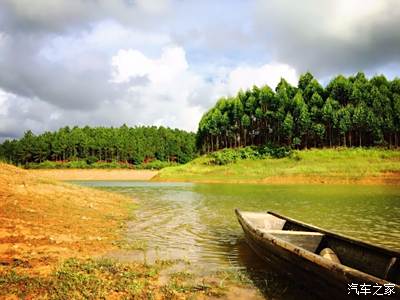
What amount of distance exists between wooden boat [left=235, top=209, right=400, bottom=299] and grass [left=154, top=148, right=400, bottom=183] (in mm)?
40861

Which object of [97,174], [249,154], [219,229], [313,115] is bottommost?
[219,229]

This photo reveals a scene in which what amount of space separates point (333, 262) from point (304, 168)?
49.1 meters

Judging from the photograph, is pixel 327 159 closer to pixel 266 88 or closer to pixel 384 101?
pixel 384 101

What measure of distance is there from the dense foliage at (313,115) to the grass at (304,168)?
5.19 metres

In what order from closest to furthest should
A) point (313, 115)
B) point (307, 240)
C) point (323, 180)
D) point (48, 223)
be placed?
point (307, 240), point (48, 223), point (323, 180), point (313, 115)

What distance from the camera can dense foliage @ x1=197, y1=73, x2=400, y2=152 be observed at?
64688 mm

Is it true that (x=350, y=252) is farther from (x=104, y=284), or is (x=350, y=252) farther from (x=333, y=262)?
(x=104, y=284)

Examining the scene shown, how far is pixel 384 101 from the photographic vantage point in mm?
64938

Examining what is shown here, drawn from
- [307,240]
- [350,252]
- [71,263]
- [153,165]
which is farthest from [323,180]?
[153,165]

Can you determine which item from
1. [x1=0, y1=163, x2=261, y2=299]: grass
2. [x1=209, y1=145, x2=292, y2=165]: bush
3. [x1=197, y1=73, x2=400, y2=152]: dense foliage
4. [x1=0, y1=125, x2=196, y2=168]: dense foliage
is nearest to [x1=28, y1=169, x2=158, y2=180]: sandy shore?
[x1=0, y1=125, x2=196, y2=168]: dense foliage

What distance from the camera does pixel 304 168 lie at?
5297cm

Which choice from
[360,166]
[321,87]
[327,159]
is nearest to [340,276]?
[360,166]

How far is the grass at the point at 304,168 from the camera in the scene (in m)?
48.0

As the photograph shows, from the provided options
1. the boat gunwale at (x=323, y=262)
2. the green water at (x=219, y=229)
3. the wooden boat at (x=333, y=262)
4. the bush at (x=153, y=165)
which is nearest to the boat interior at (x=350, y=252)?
the wooden boat at (x=333, y=262)
